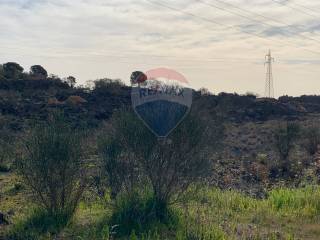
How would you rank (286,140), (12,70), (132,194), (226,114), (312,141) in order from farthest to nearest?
1. (12,70)
2. (226,114)
3. (312,141)
4. (286,140)
5. (132,194)

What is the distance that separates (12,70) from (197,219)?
41.2m

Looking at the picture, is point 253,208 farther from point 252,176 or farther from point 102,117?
point 102,117

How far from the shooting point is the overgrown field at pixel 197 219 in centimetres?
724

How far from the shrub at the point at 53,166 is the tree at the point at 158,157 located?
766 millimetres

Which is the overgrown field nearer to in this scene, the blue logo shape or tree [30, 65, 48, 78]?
the blue logo shape

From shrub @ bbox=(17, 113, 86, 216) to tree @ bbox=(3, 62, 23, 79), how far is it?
37007 millimetres

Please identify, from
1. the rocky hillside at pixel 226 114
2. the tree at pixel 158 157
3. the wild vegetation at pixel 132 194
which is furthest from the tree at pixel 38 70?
the tree at pixel 158 157

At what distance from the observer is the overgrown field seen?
7.24 meters

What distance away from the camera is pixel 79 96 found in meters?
40.9

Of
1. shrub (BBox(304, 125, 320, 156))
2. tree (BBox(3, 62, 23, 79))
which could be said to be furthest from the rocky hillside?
tree (BBox(3, 62, 23, 79))

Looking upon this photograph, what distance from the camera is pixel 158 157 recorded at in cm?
829

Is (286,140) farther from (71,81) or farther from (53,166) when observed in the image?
(71,81)

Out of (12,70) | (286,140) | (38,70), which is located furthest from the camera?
(38,70)

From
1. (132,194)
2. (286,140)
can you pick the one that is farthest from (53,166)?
(286,140)
